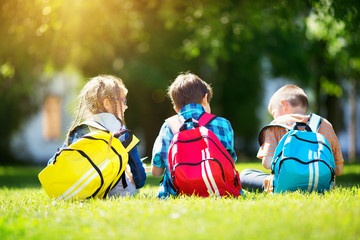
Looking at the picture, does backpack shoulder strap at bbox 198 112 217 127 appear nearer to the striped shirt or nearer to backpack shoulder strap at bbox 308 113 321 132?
the striped shirt

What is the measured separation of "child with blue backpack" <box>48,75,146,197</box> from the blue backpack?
1.31 m

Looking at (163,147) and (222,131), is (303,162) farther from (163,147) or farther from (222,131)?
(163,147)

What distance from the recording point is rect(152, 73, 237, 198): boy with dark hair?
4355 millimetres

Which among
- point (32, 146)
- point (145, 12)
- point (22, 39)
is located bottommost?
point (32, 146)

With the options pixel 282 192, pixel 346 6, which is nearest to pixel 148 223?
pixel 282 192

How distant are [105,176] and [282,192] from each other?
161 cm

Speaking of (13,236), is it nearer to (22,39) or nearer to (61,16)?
(61,16)

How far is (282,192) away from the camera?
13.7ft

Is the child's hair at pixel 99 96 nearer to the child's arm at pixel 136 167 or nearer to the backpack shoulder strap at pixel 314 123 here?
the child's arm at pixel 136 167

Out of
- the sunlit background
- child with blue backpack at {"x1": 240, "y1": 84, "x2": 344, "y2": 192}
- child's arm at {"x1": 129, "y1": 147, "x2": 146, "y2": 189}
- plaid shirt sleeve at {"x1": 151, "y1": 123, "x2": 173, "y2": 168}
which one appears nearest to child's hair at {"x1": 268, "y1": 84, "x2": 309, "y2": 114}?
child with blue backpack at {"x1": 240, "y1": 84, "x2": 344, "y2": 192}

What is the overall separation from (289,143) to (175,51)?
33.4 feet

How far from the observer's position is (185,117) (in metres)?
4.38

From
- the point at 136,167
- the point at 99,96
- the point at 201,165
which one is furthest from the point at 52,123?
the point at 201,165

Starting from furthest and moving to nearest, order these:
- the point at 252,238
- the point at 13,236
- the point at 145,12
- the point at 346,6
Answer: the point at 145,12
the point at 346,6
the point at 13,236
the point at 252,238
